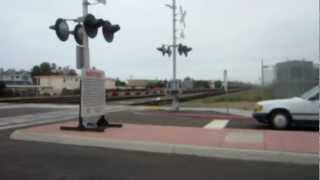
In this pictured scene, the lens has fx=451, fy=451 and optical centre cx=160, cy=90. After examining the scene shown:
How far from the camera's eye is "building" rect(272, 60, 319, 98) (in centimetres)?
2623

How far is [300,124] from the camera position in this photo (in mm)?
14773

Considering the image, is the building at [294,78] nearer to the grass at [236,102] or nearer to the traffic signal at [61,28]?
the grass at [236,102]

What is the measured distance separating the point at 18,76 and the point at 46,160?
4748 inches

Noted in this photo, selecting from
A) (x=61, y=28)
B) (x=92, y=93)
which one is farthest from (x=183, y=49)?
(x=61, y=28)

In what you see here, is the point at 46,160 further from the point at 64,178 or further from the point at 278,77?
the point at 278,77

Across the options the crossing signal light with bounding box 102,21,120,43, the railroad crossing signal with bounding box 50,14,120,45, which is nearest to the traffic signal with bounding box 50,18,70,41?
the railroad crossing signal with bounding box 50,14,120,45

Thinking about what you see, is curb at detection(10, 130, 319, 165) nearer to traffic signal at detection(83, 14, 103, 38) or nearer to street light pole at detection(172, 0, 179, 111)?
traffic signal at detection(83, 14, 103, 38)

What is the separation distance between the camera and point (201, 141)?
36.1 ft

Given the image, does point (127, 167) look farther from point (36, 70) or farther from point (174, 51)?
point (36, 70)

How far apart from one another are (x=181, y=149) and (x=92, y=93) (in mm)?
4938

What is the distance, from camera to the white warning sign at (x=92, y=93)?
13688mm

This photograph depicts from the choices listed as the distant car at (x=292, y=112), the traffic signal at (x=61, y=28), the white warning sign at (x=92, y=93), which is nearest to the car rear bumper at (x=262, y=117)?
the distant car at (x=292, y=112)

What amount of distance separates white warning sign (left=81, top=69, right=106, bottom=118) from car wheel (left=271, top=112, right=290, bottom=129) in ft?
18.7

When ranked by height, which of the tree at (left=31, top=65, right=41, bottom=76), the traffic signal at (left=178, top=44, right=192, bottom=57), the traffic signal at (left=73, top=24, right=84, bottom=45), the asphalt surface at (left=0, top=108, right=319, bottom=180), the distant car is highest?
the tree at (left=31, top=65, right=41, bottom=76)
